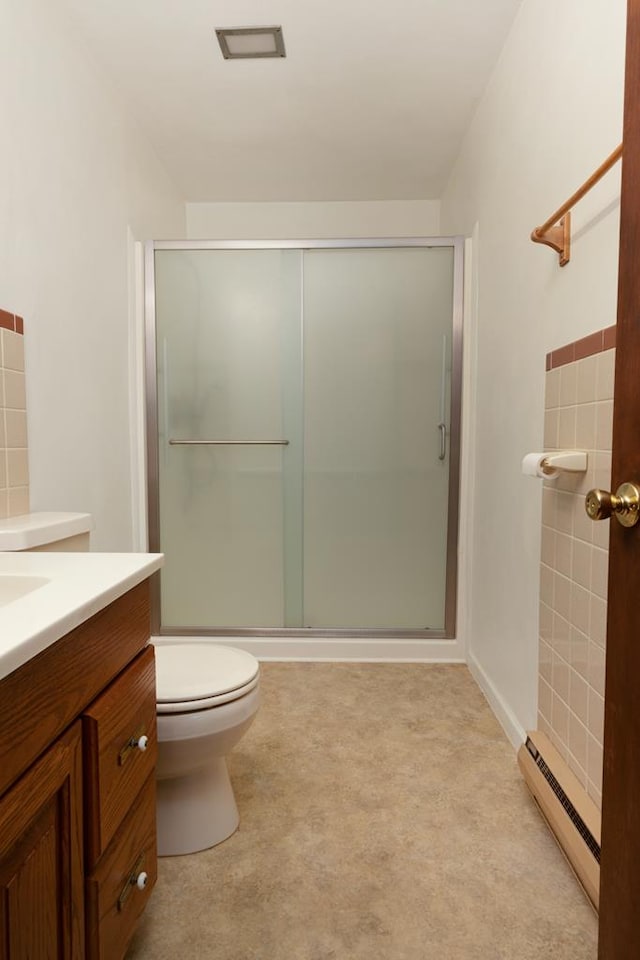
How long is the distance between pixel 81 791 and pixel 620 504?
0.80 m

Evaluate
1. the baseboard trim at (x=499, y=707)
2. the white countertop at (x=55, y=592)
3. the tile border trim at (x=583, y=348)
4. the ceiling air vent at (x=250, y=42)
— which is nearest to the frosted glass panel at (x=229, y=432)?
the ceiling air vent at (x=250, y=42)

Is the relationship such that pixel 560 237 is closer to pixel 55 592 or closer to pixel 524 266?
pixel 524 266

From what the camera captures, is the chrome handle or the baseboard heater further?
the chrome handle

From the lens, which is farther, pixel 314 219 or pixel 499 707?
pixel 314 219

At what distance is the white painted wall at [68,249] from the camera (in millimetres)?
1564

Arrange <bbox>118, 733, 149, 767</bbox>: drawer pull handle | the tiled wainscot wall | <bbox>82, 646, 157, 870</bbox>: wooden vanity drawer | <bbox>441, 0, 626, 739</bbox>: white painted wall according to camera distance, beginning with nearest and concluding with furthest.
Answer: <bbox>82, 646, 157, 870</bbox>: wooden vanity drawer → <bbox>118, 733, 149, 767</bbox>: drawer pull handle → <bbox>441, 0, 626, 739</bbox>: white painted wall → the tiled wainscot wall

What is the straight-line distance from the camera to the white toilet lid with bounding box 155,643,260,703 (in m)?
1.27

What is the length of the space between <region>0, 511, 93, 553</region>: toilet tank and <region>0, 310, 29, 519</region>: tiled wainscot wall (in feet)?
0.19

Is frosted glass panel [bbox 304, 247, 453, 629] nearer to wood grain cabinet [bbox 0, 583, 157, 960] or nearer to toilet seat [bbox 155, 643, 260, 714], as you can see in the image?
toilet seat [bbox 155, 643, 260, 714]

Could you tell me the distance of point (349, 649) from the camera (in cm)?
260

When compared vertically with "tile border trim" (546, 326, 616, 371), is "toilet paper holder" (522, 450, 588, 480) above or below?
below

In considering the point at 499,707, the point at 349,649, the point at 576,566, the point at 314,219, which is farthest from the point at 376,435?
the point at 314,219

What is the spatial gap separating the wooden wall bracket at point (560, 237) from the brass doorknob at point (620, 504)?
0.94 meters

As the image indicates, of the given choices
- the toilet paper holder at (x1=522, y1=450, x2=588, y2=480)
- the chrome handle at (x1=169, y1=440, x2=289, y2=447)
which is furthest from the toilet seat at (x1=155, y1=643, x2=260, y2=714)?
the chrome handle at (x1=169, y1=440, x2=289, y2=447)
